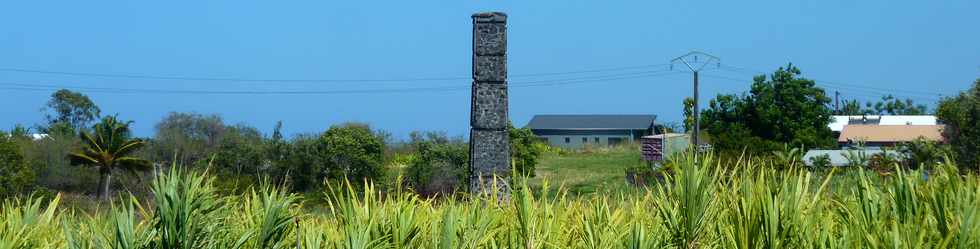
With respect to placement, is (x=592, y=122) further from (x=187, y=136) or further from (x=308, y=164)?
(x=308, y=164)

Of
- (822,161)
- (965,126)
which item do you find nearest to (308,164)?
(965,126)

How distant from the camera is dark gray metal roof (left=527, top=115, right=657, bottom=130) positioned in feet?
376

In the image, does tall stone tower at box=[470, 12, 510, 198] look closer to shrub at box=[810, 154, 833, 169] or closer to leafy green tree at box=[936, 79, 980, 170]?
shrub at box=[810, 154, 833, 169]

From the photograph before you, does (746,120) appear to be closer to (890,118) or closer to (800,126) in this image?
(800,126)

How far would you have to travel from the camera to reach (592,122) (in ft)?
386

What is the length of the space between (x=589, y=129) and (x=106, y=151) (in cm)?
6668

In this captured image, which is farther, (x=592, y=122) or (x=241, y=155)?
(x=592, y=122)

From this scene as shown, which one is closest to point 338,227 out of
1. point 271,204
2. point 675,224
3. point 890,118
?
point 271,204

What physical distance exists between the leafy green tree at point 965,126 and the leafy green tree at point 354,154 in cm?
2543

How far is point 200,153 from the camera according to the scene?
211 feet

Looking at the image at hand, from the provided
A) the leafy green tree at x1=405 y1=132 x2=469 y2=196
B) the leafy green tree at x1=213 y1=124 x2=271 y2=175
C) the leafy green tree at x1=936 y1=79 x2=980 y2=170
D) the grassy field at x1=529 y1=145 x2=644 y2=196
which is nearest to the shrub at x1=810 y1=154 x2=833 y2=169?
the leafy green tree at x1=936 y1=79 x2=980 y2=170

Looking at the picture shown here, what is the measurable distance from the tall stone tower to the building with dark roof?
81101 millimetres

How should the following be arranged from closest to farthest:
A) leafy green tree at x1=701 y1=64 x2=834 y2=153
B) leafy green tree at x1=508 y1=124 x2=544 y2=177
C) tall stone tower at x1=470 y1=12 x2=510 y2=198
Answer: tall stone tower at x1=470 y1=12 x2=510 y2=198 → leafy green tree at x1=508 y1=124 x2=544 y2=177 → leafy green tree at x1=701 y1=64 x2=834 y2=153

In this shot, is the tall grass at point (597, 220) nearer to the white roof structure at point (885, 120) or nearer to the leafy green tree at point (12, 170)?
the leafy green tree at point (12, 170)
